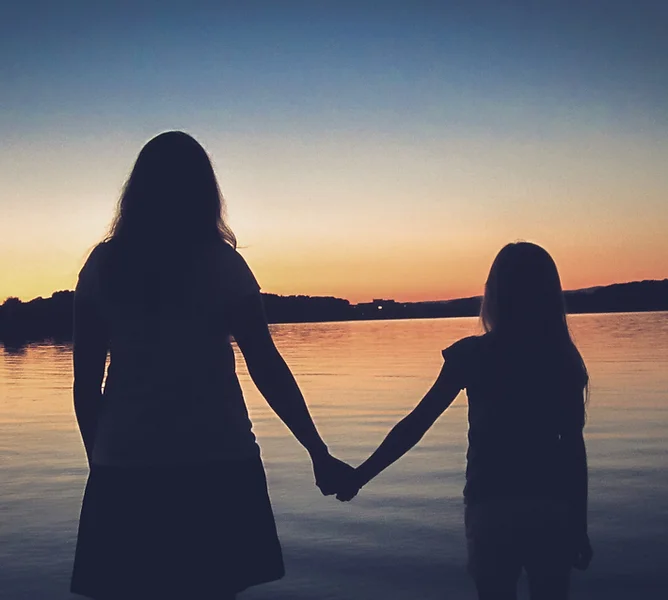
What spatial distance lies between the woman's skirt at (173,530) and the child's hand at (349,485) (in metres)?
1.30

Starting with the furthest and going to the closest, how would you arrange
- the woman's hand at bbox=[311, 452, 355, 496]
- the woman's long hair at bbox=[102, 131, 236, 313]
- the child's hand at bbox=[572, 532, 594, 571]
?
1. the woman's hand at bbox=[311, 452, 355, 496]
2. the child's hand at bbox=[572, 532, 594, 571]
3. the woman's long hair at bbox=[102, 131, 236, 313]

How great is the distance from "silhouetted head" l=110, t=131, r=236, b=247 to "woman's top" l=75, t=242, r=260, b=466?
97 mm

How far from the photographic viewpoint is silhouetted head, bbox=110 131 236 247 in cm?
296

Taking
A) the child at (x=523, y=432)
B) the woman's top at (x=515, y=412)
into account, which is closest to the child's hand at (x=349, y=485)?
the child at (x=523, y=432)

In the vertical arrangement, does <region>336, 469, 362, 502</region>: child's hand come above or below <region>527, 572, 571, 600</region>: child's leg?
above

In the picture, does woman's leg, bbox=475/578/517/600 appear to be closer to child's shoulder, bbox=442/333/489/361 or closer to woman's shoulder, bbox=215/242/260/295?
child's shoulder, bbox=442/333/489/361

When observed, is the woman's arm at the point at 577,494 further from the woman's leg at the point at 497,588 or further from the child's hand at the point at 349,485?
the child's hand at the point at 349,485

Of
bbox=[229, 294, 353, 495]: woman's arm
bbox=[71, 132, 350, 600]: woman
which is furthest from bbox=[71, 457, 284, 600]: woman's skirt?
bbox=[229, 294, 353, 495]: woman's arm

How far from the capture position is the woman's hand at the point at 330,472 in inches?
150

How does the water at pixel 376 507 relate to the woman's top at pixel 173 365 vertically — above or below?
below

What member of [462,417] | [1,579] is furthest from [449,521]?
[462,417]

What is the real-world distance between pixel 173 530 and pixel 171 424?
14.5 inches

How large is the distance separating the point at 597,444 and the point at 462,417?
3.89 metres

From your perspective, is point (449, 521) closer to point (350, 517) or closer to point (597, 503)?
point (350, 517)
